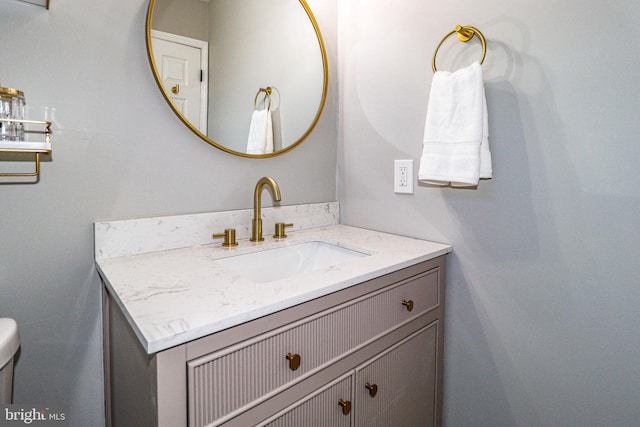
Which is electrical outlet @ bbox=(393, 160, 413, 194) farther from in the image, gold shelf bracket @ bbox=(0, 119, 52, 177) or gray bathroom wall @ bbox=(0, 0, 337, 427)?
gold shelf bracket @ bbox=(0, 119, 52, 177)

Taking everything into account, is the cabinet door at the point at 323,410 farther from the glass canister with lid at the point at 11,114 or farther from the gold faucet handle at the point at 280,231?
the glass canister with lid at the point at 11,114

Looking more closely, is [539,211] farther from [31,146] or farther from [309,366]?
[31,146]

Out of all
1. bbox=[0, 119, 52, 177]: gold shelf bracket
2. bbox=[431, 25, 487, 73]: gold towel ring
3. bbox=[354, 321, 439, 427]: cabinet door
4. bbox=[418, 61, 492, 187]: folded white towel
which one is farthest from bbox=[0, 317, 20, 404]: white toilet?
bbox=[431, 25, 487, 73]: gold towel ring

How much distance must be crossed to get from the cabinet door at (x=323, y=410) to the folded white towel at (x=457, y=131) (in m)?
0.64

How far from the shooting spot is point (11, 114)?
0.81 metres

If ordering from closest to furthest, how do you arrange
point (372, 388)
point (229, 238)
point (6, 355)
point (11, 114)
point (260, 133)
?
point (6, 355)
point (11, 114)
point (372, 388)
point (229, 238)
point (260, 133)

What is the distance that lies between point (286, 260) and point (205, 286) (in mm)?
464

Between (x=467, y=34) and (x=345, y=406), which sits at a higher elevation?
(x=467, y=34)

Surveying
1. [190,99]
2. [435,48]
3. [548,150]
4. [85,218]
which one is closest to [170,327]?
[85,218]

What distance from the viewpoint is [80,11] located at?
0.93 metres

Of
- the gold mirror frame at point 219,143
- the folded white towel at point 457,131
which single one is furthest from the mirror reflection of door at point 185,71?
the folded white towel at point 457,131

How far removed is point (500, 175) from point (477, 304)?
42cm

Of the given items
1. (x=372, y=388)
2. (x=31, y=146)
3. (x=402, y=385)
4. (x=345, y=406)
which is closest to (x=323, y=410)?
(x=345, y=406)

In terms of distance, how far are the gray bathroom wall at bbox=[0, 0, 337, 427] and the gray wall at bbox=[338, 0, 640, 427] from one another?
2.75ft
